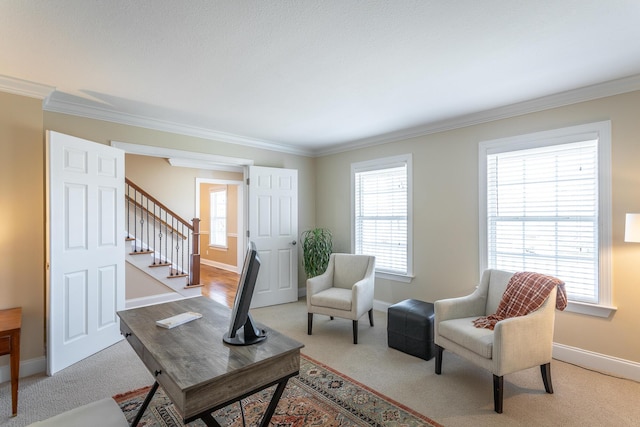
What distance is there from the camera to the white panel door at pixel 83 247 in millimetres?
2734

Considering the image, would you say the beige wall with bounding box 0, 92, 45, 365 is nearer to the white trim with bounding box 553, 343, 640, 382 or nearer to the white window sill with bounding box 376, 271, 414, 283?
the white window sill with bounding box 376, 271, 414, 283

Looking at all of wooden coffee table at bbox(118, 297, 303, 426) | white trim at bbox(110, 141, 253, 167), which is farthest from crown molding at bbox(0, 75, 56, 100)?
wooden coffee table at bbox(118, 297, 303, 426)

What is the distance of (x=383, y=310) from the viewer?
14.8 ft

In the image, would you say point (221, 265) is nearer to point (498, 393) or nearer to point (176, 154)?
point (176, 154)

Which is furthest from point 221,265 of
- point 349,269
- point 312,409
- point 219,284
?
point 312,409

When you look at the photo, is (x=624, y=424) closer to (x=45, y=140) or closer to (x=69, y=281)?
(x=69, y=281)

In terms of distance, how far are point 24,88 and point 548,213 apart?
193 inches

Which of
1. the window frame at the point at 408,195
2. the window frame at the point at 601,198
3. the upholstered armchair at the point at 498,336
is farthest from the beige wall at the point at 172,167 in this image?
the window frame at the point at 601,198

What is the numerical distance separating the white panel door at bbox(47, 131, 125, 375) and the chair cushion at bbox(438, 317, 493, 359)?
10.7ft

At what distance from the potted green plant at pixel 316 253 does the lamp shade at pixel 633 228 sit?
3406mm

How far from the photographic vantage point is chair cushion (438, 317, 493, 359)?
230 centimetres

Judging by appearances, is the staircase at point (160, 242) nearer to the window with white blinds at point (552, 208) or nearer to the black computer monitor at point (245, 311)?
the black computer monitor at point (245, 311)

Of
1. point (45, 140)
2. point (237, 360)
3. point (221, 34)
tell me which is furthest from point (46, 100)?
point (237, 360)

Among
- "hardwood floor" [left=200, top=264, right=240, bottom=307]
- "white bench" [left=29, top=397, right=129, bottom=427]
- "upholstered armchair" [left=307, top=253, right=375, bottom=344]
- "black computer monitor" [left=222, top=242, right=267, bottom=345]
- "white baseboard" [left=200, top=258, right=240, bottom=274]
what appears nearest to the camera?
"white bench" [left=29, top=397, right=129, bottom=427]
